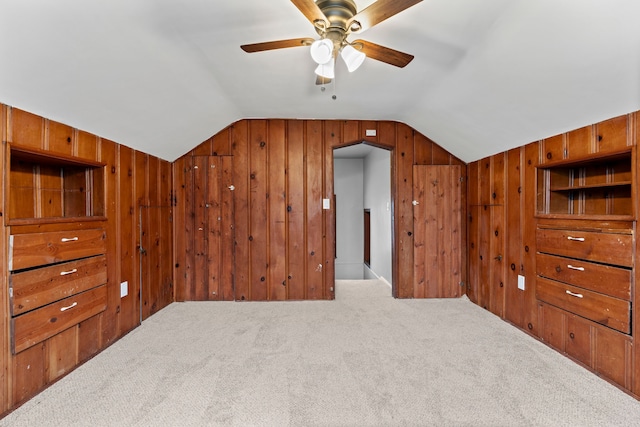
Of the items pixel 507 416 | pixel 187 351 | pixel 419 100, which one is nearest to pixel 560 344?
pixel 507 416

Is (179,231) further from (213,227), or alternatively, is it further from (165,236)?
(213,227)

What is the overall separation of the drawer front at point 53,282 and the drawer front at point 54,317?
0.04 m

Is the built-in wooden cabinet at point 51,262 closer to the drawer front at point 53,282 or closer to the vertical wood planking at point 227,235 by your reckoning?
the drawer front at point 53,282

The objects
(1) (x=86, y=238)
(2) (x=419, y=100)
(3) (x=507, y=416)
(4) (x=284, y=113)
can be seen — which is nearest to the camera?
(3) (x=507, y=416)

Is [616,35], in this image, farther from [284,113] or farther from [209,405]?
[209,405]

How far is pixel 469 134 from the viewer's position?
3.02 metres

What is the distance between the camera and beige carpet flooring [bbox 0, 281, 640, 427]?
1590 millimetres

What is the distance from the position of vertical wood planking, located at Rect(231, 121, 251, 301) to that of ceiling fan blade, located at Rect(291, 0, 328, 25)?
2.37m

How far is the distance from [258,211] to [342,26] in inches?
98.0

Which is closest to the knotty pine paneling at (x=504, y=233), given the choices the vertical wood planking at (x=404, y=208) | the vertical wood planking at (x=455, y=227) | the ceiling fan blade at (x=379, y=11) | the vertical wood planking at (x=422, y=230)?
the vertical wood planking at (x=455, y=227)

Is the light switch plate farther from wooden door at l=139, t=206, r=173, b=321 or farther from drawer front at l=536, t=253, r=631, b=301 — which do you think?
drawer front at l=536, t=253, r=631, b=301

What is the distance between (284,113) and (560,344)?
3473 millimetres

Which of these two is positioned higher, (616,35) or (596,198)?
(616,35)

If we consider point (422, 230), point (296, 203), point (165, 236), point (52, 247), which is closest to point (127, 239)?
point (165, 236)
